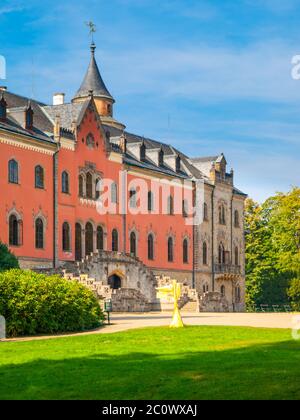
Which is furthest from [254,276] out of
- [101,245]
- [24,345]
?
[24,345]

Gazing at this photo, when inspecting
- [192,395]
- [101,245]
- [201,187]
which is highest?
[201,187]

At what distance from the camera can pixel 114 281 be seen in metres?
56.3

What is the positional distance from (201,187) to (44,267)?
2292cm

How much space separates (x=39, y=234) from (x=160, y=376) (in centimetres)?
3774

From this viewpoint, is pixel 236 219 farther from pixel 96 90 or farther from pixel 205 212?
pixel 96 90

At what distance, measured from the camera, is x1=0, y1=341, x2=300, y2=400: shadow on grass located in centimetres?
1362

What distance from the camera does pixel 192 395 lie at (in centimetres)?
1335

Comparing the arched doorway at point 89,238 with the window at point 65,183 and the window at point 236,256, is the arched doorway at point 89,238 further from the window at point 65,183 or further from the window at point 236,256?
the window at point 236,256

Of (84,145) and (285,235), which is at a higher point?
(84,145)

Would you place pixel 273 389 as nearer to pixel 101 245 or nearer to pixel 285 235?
pixel 101 245

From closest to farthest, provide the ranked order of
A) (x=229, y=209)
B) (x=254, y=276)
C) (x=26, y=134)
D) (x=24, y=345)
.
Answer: (x=24, y=345), (x=26, y=134), (x=229, y=209), (x=254, y=276)

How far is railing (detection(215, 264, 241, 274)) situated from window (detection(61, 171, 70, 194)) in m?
22.0

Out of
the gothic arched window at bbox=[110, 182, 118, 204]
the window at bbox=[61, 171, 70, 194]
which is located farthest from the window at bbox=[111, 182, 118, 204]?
the window at bbox=[61, 171, 70, 194]

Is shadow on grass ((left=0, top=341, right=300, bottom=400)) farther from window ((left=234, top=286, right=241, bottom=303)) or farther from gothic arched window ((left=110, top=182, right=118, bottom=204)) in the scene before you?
window ((left=234, top=286, right=241, bottom=303))
